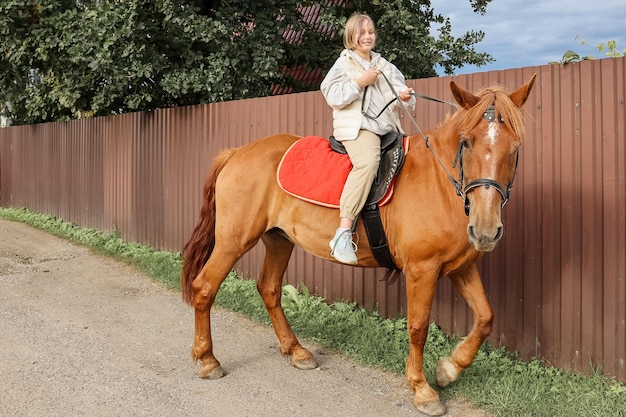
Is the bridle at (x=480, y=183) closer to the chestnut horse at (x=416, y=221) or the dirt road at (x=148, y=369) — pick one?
the chestnut horse at (x=416, y=221)

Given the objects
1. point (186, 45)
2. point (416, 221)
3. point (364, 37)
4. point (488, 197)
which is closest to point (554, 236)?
point (416, 221)

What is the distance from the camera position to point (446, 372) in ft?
13.7

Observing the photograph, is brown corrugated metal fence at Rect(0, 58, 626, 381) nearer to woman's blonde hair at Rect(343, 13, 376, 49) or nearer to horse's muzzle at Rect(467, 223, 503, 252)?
woman's blonde hair at Rect(343, 13, 376, 49)

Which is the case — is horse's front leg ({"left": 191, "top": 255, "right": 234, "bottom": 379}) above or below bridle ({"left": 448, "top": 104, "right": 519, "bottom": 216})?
below

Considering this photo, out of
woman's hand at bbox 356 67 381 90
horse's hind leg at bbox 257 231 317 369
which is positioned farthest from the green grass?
woman's hand at bbox 356 67 381 90

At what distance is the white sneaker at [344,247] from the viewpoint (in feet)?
13.6

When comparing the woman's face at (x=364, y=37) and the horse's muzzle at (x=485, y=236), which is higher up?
the woman's face at (x=364, y=37)

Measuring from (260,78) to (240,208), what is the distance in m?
6.42

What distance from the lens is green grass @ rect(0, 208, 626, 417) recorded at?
3945 millimetres

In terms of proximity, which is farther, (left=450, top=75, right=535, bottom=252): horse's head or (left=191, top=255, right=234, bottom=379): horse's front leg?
(left=191, top=255, right=234, bottom=379): horse's front leg

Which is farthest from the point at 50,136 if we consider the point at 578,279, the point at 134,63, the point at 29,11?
the point at 578,279

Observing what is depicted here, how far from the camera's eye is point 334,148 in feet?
15.0

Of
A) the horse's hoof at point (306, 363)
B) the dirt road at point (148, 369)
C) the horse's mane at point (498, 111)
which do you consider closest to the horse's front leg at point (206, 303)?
the dirt road at point (148, 369)

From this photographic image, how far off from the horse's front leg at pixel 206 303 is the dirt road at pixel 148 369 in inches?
6.7
